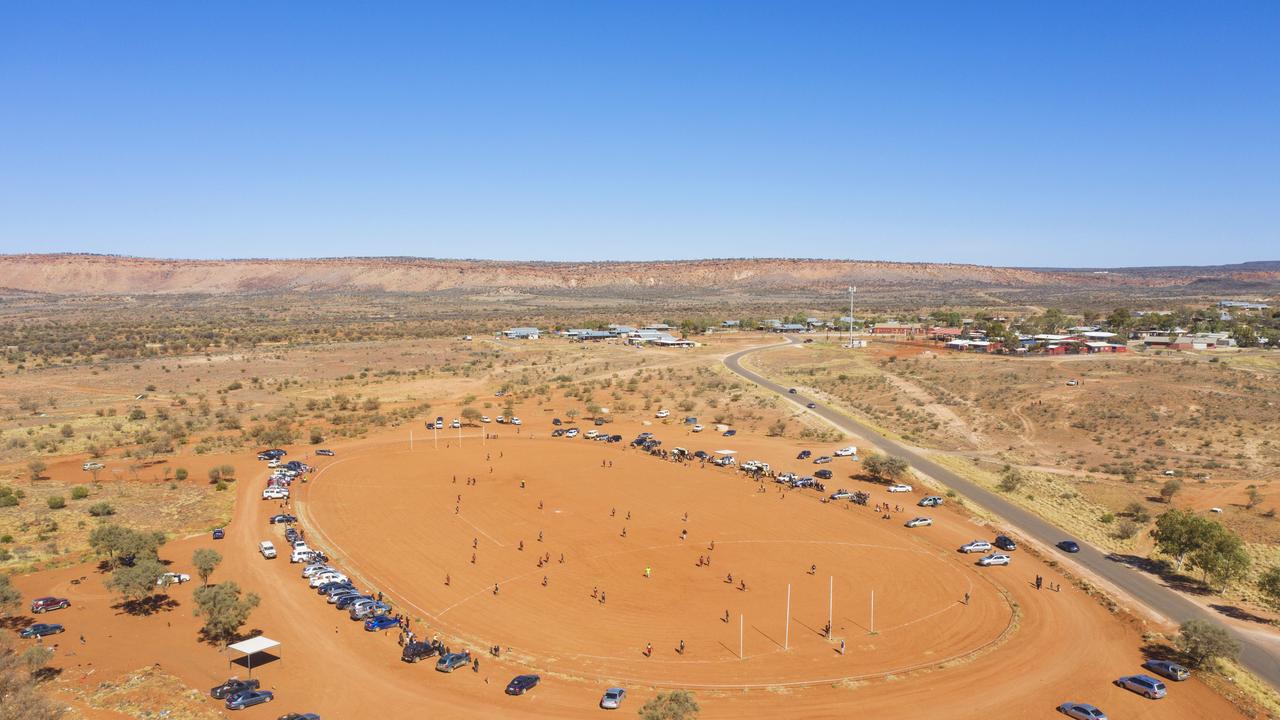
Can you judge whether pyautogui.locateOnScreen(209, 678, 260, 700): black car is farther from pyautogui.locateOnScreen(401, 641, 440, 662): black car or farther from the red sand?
pyautogui.locateOnScreen(401, 641, 440, 662): black car

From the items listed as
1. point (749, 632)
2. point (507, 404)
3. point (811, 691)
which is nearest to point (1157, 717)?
point (811, 691)

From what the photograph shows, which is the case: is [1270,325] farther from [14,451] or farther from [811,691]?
[14,451]

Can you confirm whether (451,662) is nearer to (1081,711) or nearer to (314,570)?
(314,570)

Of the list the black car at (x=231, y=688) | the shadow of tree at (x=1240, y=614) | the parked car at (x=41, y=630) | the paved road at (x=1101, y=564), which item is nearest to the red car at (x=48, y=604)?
the parked car at (x=41, y=630)

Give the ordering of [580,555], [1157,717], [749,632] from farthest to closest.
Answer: [580,555], [749,632], [1157,717]

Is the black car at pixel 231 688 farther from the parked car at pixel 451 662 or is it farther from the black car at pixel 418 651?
the parked car at pixel 451 662

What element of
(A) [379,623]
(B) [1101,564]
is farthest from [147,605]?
(B) [1101,564]
